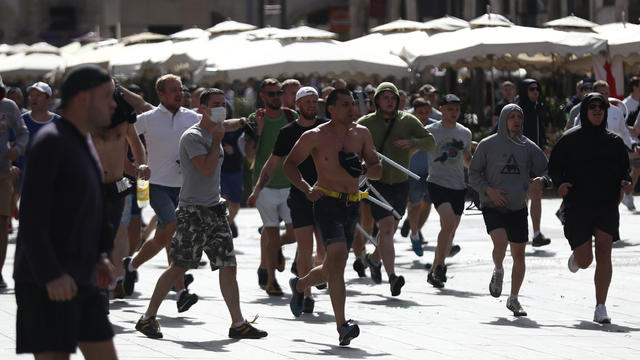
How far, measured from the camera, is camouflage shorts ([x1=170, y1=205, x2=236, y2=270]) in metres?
9.23

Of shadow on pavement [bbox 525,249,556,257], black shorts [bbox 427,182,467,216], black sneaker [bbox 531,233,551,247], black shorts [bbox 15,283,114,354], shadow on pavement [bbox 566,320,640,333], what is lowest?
shadow on pavement [bbox 525,249,556,257]

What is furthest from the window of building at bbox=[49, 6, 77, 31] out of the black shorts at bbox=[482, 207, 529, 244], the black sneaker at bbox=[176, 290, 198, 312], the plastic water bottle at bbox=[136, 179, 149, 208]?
the black sneaker at bbox=[176, 290, 198, 312]

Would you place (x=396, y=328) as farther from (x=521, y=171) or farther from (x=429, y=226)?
(x=429, y=226)

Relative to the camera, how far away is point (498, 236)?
10.8 metres

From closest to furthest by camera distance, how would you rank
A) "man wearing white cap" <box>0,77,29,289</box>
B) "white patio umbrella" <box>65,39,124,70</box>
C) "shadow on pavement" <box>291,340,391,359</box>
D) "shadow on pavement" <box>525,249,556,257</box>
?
"shadow on pavement" <box>291,340,391,359</box> → "man wearing white cap" <box>0,77,29,289</box> → "shadow on pavement" <box>525,249,556,257</box> → "white patio umbrella" <box>65,39,124,70</box>

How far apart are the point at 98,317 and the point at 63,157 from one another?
73cm

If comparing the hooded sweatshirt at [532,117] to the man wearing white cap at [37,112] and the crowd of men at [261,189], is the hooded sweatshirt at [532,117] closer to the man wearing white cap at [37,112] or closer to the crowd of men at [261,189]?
the crowd of men at [261,189]

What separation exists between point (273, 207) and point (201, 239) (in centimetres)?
279

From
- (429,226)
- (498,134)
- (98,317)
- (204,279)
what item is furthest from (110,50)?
(98,317)

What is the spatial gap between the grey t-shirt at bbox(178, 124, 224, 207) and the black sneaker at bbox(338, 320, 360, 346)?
140cm

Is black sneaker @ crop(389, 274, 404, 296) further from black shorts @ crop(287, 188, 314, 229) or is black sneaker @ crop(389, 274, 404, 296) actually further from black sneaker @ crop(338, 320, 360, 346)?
black sneaker @ crop(338, 320, 360, 346)

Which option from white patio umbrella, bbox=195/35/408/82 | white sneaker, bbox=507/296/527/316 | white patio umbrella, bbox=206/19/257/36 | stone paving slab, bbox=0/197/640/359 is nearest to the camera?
stone paving slab, bbox=0/197/640/359

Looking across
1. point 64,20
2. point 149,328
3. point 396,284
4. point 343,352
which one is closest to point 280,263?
point 396,284

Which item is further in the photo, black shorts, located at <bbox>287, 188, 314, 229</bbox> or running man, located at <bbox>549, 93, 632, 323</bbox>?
black shorts, located at <bbox>287, 188, 314, 229</bbox>
